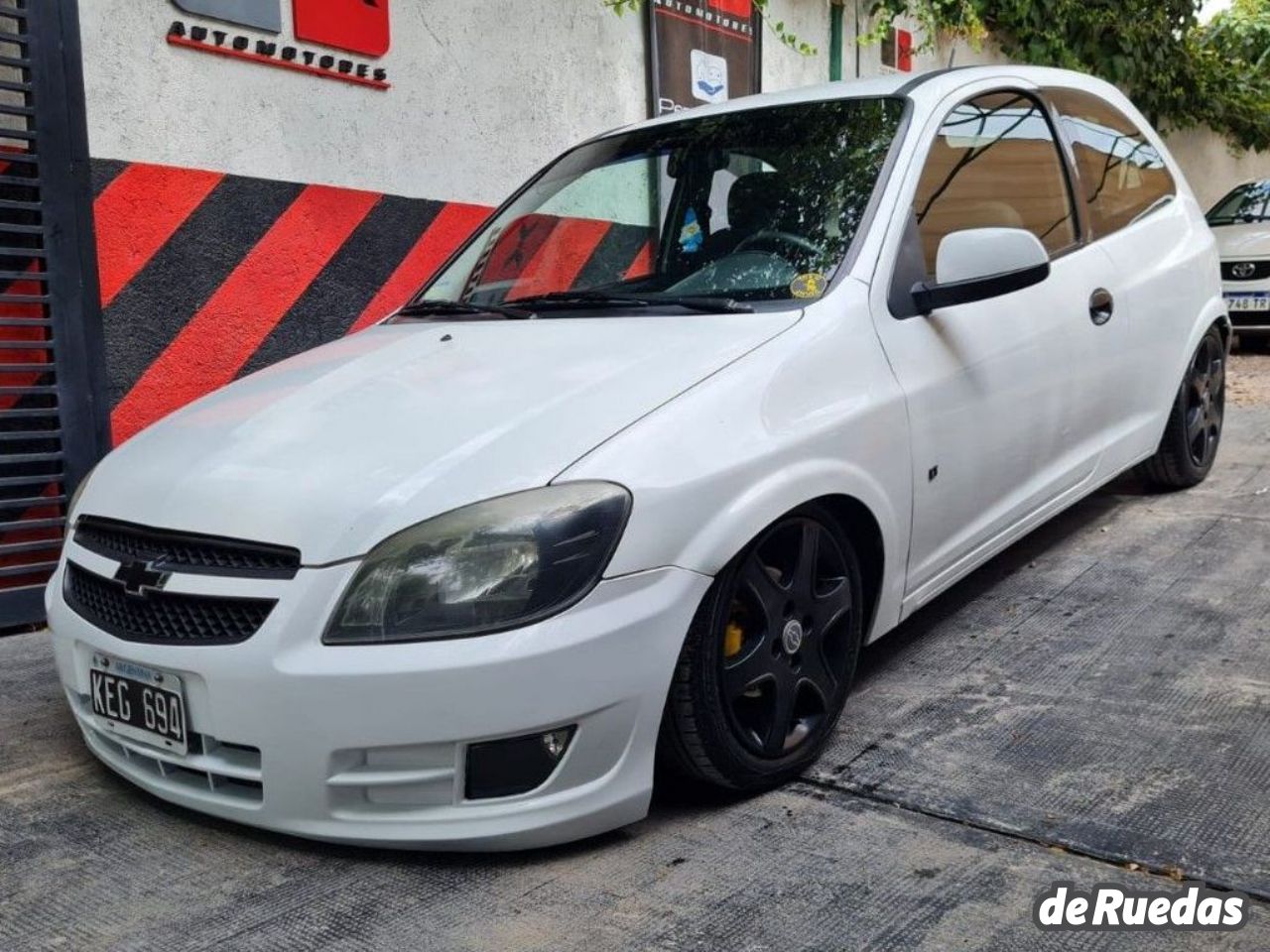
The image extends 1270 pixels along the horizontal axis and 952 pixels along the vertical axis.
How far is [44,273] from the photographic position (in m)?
4.28

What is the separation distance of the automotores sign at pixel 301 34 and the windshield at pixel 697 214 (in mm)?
1679

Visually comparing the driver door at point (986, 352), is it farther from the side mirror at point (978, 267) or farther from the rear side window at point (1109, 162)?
the rear side window at point (1109, 162)

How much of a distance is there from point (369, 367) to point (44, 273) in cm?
182

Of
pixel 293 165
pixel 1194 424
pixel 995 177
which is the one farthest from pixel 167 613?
pixel 1194 424

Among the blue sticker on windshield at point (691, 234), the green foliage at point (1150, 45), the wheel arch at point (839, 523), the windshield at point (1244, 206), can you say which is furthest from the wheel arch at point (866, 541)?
the windshield at point (1244, 206)

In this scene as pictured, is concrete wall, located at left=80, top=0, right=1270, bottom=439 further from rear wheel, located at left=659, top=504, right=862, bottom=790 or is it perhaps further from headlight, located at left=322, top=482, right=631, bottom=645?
headlight, located at left=322, top=482, right=631, bottom=645

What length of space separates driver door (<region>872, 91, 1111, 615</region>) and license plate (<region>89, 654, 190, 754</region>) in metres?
1.76

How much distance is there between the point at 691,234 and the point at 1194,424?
2627 millimetres

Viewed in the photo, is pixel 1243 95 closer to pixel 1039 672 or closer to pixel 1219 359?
pixel 1219 359

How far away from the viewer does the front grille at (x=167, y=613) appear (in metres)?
2.38

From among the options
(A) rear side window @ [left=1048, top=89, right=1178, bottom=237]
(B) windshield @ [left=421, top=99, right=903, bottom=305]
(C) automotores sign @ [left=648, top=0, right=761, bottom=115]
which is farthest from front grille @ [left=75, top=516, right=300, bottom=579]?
(C) automotores sign @ [left=648, top=0, right=761, bottom=115]

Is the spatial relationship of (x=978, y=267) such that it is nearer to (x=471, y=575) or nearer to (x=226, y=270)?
(x=471, y=575)

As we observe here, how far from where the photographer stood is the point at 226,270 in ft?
16.6

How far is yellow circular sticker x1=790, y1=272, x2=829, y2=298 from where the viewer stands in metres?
3.03
